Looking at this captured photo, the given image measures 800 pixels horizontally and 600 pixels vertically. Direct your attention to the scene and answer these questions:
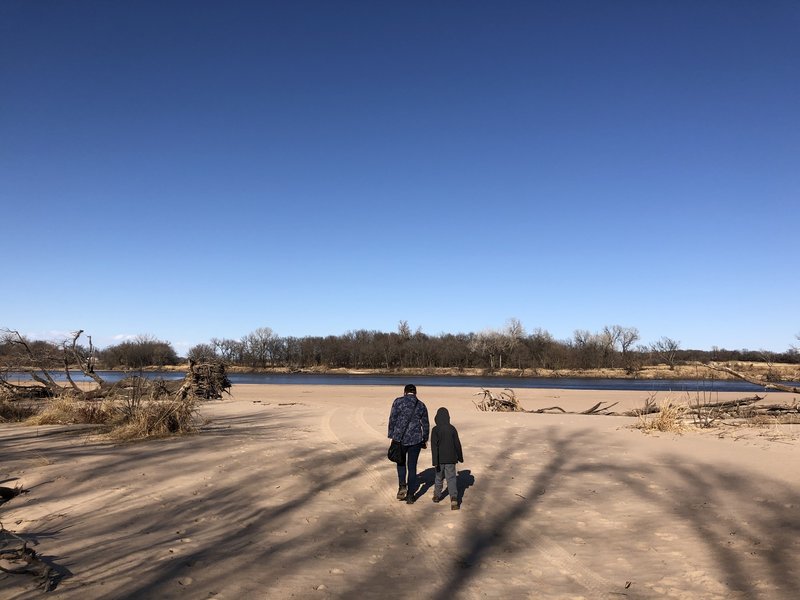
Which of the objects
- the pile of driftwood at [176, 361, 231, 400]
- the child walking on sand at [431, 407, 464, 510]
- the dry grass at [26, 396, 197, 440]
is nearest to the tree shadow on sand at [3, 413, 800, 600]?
the child walking on sand at [431, 407, 464, 510]

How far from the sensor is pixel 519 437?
14508 millimetres

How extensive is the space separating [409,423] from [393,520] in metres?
1.42

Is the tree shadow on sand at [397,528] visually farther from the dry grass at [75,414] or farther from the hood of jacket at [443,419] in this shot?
the dry grass at [75,414]

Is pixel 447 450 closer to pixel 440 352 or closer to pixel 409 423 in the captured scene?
pixel 409 423

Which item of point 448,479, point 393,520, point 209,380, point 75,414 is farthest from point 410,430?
point 209,380

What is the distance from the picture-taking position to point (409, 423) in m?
8.08

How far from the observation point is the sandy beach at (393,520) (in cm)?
500

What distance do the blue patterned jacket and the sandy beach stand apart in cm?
99

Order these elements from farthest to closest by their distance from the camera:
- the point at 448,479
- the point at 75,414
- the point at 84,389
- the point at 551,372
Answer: the point at 551,372
the point at 84,389
the point at 75,414
the point at 448,479

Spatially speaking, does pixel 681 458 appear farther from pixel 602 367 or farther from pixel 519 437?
pixel 602 367

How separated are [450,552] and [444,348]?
10512 centimetres

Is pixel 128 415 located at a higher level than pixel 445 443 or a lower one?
lower

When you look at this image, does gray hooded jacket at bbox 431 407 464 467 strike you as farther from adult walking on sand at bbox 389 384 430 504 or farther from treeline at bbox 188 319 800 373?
treeline at bbox 188 319 800 373

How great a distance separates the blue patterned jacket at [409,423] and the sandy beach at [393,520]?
99 centimetres
